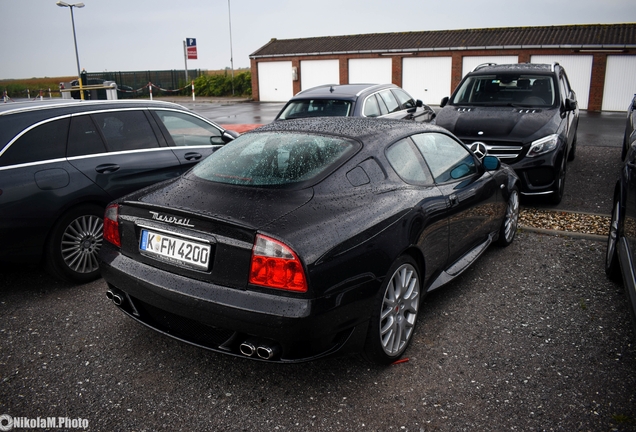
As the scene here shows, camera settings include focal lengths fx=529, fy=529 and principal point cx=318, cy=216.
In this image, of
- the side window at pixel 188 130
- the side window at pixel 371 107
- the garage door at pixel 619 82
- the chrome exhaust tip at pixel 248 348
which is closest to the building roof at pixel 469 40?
the garage door at pixel 619 82

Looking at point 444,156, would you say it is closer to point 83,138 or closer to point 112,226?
point 112,226

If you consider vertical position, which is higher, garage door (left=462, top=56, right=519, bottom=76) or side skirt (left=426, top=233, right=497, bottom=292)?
garage door (left=462, top=56, right=519, bottom=76)

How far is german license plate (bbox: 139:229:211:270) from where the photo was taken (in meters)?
2.99

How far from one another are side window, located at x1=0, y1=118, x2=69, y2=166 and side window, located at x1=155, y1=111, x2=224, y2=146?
1143 mm

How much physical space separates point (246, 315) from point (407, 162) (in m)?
1.80

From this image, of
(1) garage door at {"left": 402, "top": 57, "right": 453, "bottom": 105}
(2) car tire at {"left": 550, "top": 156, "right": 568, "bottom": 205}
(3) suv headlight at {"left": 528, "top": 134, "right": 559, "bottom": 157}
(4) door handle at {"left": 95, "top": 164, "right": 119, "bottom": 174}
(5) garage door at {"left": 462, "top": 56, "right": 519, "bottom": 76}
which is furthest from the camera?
(1) garage door at {"left": 402, "top": 57, "right": 453, "bottom": 105}

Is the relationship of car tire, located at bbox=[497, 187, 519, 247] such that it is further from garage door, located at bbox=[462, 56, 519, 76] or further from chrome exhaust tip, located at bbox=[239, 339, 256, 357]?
garage door, located at bbox=[462, 56, 519, 76]

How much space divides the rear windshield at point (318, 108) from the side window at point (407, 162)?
4502mm

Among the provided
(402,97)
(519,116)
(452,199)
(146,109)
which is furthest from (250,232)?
(402,97)

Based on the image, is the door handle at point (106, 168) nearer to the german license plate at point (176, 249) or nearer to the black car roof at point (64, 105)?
the black car roof at point (64, 105)

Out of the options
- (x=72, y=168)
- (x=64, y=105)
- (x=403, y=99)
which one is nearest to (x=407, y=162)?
(x=72, y=168)

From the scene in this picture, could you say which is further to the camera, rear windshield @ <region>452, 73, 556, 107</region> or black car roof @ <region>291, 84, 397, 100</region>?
black car roof @ <region>291, 84, 397, 100</region>

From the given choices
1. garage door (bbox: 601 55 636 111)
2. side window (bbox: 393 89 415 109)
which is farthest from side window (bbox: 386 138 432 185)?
garage door (bbox: 601 55 636 111)

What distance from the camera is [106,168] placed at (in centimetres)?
496
